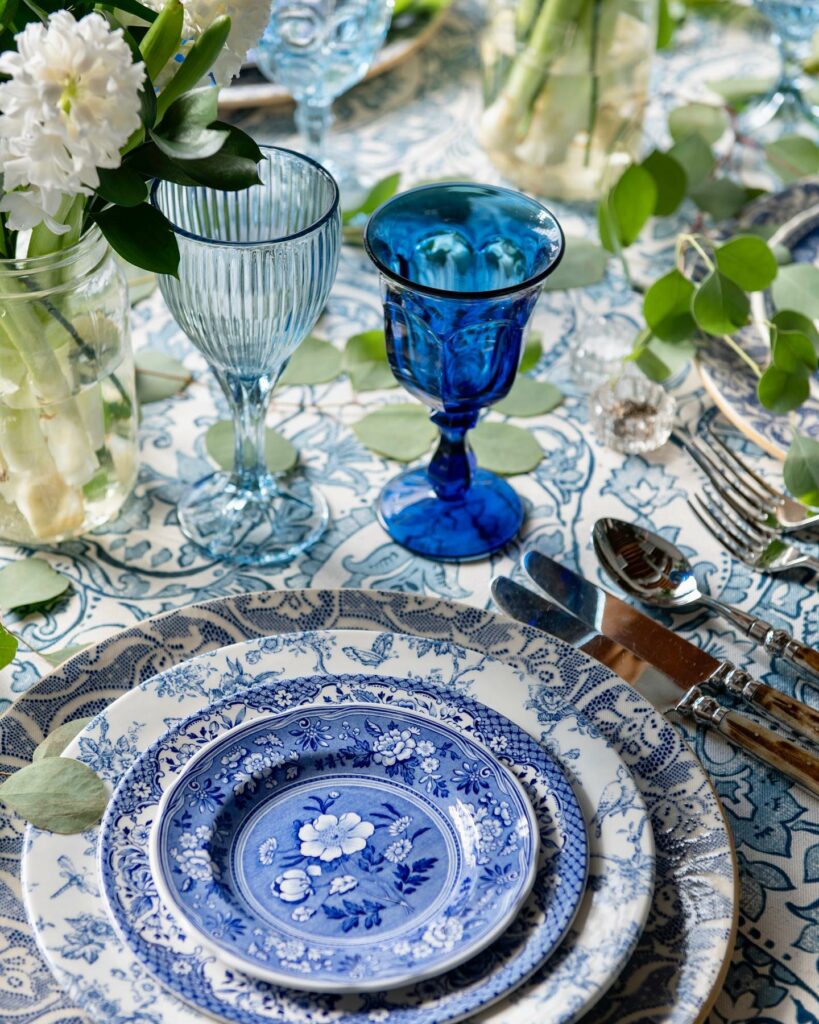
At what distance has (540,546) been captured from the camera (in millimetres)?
759

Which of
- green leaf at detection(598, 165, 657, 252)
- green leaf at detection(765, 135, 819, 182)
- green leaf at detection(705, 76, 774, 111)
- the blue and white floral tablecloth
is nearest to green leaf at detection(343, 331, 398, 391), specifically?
the blue and white floral tablecloth

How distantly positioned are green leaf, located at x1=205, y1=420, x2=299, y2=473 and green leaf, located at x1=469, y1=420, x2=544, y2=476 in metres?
0.13

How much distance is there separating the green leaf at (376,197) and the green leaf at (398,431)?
225 millimetres

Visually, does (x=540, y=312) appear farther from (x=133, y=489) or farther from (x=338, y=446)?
(x=133, y=489)

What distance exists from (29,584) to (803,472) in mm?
488

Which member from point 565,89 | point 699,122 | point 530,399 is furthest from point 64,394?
point 699,122

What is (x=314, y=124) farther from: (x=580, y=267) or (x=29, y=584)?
(x=29, y=584)

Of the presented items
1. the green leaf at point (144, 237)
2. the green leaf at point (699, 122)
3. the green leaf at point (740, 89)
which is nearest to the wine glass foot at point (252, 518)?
the green leaf at point (144, 237)

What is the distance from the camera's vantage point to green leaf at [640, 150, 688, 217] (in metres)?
0.98

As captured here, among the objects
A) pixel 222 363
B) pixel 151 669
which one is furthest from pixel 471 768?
pixel 222 363

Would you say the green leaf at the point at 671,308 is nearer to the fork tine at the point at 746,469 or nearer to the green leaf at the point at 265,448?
the fork tine at the point at 746,469

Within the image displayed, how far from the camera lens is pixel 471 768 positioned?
532 mm

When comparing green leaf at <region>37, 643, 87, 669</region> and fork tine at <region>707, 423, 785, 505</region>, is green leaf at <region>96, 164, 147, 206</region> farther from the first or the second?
fork tine at <region>707, 423, 785, 505</region>

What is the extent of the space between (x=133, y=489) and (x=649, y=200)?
481 millimetres
